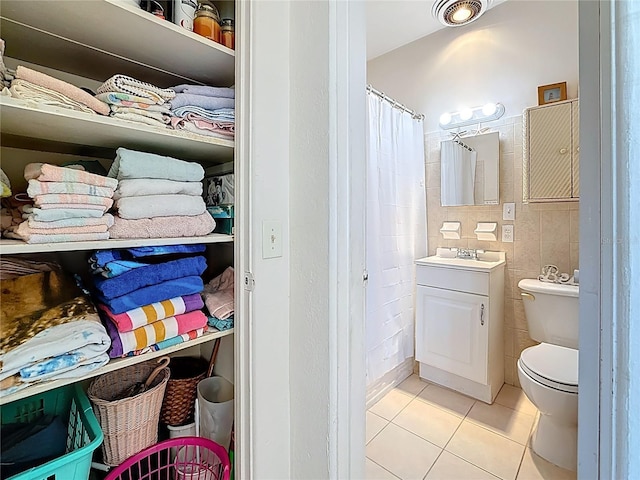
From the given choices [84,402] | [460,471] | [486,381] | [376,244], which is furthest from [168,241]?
[486,381]

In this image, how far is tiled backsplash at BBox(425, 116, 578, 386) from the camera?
Result: 178cm

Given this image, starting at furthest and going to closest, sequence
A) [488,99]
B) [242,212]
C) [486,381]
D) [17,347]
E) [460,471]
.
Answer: [488,99], [486,381], [460,471], [242,212], [17,347]

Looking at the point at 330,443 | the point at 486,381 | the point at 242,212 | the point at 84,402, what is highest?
the point at 242,212

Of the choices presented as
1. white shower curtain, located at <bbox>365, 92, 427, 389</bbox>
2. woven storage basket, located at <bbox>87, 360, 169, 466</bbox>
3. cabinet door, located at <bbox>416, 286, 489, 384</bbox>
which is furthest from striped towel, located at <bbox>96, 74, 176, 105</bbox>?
cabinet door, located at <bbox>416, 286, 489, 384</bbox>

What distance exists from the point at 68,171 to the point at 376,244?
153cm

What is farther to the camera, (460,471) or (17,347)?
(460,471)

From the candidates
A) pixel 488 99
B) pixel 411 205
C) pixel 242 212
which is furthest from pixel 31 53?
pixel 488 99

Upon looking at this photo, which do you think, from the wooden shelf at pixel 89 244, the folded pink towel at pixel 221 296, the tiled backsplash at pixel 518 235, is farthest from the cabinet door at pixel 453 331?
the wooden shelf at pixel 89 244

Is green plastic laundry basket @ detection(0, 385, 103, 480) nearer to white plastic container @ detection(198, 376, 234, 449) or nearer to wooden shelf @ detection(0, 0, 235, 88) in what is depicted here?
white plastic container @ detection(198, 376, 234, 449)

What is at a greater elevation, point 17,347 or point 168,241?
point 168,241

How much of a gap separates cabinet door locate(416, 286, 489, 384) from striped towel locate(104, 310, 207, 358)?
1.58 meters

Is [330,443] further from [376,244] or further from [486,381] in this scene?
[486,381]

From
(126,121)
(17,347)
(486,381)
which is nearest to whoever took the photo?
(17,347)

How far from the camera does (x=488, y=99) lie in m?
2.05
